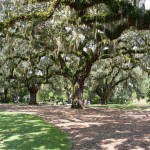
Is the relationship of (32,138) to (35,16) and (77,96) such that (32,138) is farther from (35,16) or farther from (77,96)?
(77,96)

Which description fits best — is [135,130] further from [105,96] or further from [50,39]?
[105,96]

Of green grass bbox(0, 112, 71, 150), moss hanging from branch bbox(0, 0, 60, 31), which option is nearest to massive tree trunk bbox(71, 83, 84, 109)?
green grass bbox(0, 112, 71, 150)

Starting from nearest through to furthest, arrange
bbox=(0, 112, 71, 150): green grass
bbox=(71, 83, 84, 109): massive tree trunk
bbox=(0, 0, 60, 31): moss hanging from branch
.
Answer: bbox=(0, 112, 71, 150): green grass → bbox=(0, 0, 60, 31): moss hanging from branch → bbox=(71, 83, 84, 109): massive tree trunk

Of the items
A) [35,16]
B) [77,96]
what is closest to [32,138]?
[35,16]

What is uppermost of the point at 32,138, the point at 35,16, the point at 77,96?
the point at 35,16

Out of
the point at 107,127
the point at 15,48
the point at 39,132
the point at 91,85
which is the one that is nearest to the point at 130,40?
the point at 15,48

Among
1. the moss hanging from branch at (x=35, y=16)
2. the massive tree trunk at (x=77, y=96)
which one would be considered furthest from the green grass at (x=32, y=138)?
the massive tree trunk at (x=77, y=96)

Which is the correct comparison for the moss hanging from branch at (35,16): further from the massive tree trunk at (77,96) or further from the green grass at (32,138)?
the massive tree trunk at (77,96)

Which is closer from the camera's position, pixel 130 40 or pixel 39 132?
pixel 39 132

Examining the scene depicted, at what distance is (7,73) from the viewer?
31844 millimetres

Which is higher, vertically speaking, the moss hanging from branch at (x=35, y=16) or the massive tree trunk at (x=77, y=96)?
the moss hanging from branch at (x=35, y=16)

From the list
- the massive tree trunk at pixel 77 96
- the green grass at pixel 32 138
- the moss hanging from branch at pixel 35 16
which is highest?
the moss hanging from branch at pixel 35 16

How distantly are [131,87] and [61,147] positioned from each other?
34.0m

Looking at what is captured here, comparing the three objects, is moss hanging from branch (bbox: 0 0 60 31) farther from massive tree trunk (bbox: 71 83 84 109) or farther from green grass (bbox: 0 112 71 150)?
massive tree trunk (bbox: 71 83 84 109)
